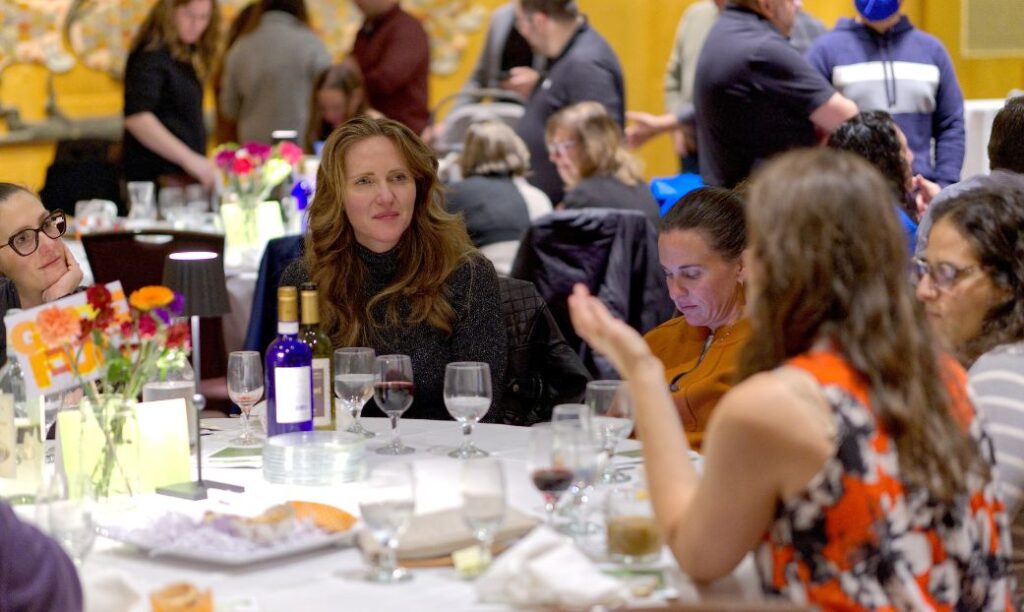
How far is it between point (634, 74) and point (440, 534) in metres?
7.68

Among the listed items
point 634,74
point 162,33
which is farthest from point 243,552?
point 634,74

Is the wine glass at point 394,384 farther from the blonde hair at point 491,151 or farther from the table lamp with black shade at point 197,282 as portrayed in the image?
the blonde hair at point 491,151

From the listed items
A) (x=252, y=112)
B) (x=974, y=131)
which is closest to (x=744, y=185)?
(x=974, y=131)

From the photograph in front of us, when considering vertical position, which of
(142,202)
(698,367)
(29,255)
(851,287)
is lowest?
(142,202)

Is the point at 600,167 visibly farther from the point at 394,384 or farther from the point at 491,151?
the point at 394,384

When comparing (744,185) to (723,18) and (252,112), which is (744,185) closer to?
(723,18)

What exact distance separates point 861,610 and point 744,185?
66.6 inches

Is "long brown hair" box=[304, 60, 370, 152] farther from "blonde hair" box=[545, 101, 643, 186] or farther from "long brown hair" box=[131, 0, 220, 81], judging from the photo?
"blonde hair" box=[545, 101, 643, 186]

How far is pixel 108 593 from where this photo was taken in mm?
1783

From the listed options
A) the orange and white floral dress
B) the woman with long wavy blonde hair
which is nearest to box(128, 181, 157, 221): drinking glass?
the woman with long wavy blonde hair

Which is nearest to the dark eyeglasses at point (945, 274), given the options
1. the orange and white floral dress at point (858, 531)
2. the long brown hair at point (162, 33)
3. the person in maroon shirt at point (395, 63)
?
the orange and white floral dress at point (858, 531)

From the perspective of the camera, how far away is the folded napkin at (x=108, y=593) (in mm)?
1771

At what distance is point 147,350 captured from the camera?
7.70 feet

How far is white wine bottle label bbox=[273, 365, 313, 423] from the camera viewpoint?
8.73 feet
